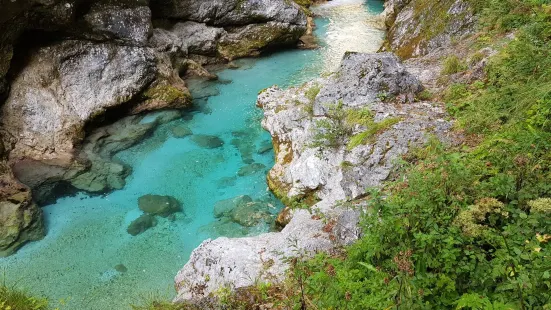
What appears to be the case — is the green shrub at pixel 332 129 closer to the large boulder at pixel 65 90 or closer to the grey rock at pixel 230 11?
the large boulder at pixel 65 90

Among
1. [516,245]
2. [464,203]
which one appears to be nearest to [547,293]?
[516,245]

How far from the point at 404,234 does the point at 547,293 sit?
4.06 feet

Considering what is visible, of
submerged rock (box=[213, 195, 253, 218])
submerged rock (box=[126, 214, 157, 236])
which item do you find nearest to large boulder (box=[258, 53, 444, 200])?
submerged rock (box=[213, 195, 253, 218])

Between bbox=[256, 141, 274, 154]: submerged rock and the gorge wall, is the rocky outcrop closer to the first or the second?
the gorge wall

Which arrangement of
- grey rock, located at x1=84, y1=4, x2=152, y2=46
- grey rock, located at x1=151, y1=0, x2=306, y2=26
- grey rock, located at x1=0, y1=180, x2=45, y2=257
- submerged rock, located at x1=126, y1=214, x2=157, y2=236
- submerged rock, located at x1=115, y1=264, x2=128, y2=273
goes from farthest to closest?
grey rock, located at x1=151, y1=0, x2=306, y2=26, grey rock, located at x1=84, y1=4, x2=152, y2=46, submerged rock, located at x1=126, y1=214, x2=157, y2=236, grey rock, located at x1=0, y1=180, x2=45, y2=257, submerged rock, located at x1=115, y1=264, x2=128, y2=273

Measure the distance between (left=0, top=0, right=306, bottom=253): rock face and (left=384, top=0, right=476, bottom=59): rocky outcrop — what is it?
21.8ft

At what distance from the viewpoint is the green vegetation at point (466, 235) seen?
3.05 m

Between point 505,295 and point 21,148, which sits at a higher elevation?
point 505,295

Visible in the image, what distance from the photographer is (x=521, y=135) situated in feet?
14.9

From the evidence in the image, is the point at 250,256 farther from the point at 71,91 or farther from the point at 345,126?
the point at 71,91

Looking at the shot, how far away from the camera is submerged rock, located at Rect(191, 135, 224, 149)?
35.6ft

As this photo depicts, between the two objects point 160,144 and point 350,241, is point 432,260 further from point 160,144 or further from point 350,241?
point 160,144

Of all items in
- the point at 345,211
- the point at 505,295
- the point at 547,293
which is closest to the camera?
the point at 547,293

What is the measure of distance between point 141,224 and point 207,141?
11.2ft
